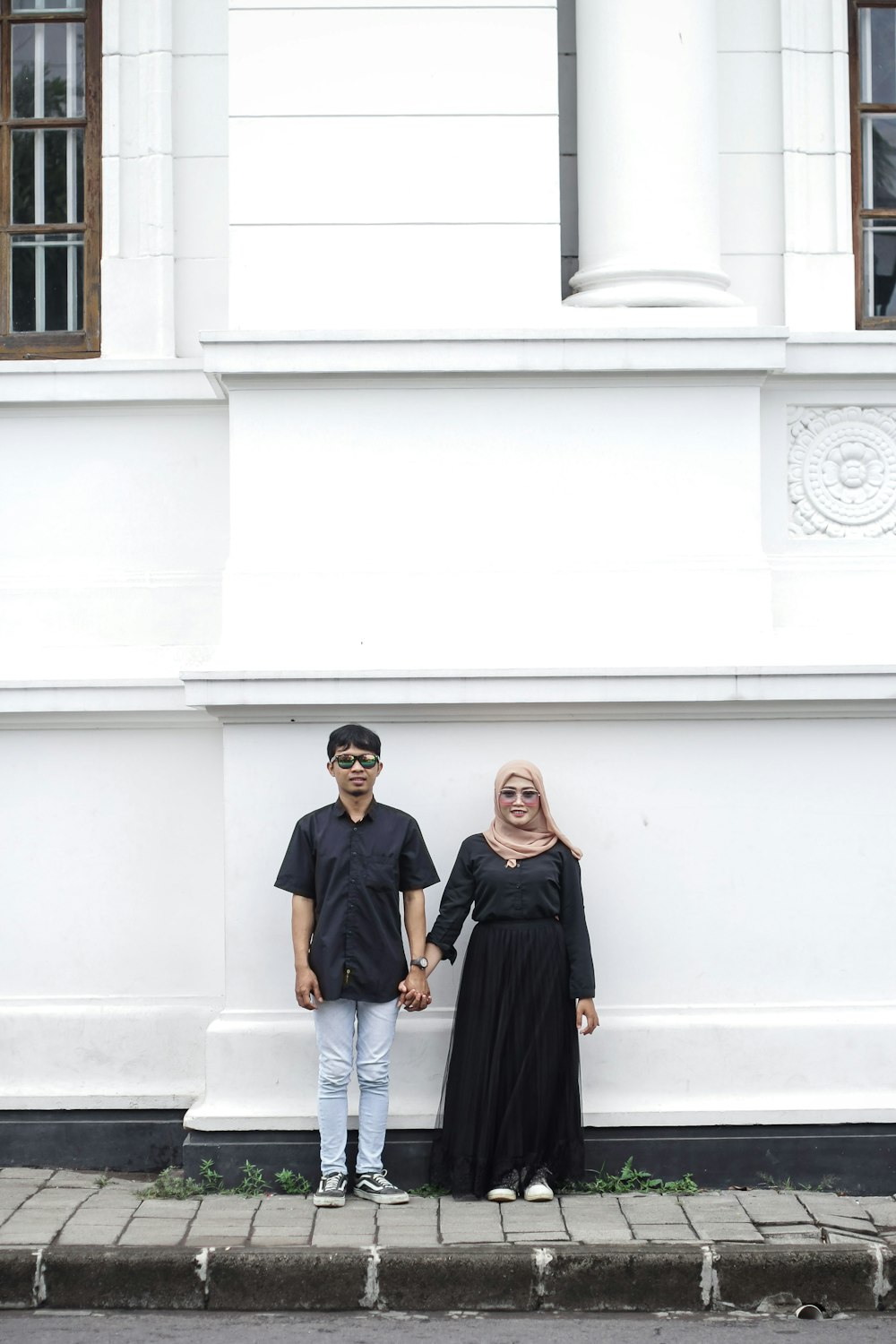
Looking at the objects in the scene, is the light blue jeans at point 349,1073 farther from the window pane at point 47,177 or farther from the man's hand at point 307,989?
the window pane at point 47,177

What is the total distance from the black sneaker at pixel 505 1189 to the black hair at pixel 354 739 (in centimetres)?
167

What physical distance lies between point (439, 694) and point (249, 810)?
0.89 meters

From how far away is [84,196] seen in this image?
7.71 meters

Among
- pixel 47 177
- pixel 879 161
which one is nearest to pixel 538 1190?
pixel 879 161

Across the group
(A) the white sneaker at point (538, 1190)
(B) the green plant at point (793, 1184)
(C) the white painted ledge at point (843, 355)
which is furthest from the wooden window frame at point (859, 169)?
(A) the white sneaker at point (538, 1190)

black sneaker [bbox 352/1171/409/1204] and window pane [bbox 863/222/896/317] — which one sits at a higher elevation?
window pane [bbox 863/222/896/317]

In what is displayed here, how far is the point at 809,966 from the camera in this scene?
22.2ft

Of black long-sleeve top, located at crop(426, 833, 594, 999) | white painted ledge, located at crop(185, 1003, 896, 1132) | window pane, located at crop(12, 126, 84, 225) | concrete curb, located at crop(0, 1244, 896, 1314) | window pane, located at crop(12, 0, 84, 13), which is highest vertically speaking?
window pane, located at crop(12, 0, 84, 13)

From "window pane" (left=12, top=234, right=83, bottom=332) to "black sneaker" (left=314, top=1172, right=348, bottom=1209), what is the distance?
3.97 meters

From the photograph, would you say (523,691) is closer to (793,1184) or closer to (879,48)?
(793,1184)

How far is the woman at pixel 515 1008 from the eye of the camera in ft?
20.9

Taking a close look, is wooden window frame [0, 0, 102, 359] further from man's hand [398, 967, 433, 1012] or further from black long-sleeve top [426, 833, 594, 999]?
man's hand [398, 967, 433, 1012]

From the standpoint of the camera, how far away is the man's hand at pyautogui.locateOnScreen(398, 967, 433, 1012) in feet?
20.8

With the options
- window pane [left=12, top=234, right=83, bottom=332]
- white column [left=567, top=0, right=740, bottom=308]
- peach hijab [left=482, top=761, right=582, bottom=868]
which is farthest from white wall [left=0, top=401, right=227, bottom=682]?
white column [left=567, top=0, right=740, bottom=308]
